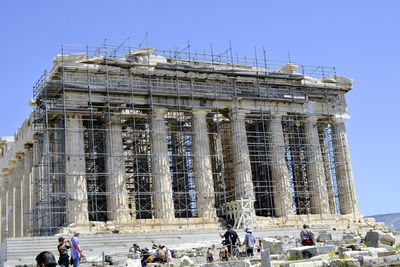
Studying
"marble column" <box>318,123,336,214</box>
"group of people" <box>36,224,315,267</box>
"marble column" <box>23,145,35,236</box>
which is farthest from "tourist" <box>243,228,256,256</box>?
"marble column" <box>318,123,336,214</box>

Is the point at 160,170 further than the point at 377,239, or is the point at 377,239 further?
the point at 160,170

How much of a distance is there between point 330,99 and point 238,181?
11262 millimetres

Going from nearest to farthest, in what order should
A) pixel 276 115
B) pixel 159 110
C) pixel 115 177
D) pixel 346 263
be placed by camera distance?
pixel 346 263 → pixel 115 177 → pixel 159 110 → pixel 276 115

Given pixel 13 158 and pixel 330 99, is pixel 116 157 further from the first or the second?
pixel 330 99

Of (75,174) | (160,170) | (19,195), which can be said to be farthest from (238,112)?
(19,195)

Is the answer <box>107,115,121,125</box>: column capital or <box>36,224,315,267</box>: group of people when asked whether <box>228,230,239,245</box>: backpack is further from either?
<box>107,115,121,125</box>: column capital

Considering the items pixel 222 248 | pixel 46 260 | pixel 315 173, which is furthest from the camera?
pixel 315 173

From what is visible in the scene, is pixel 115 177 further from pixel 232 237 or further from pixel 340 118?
pixel 340 118

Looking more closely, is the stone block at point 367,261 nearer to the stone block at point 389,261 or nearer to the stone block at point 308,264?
the stone block at point 389,261

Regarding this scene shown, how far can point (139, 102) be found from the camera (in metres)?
41.5

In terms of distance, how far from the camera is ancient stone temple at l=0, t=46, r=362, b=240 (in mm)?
39031

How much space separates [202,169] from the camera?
42531mm

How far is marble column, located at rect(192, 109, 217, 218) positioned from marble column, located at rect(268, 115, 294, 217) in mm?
5228

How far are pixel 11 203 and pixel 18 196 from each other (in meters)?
2.29
